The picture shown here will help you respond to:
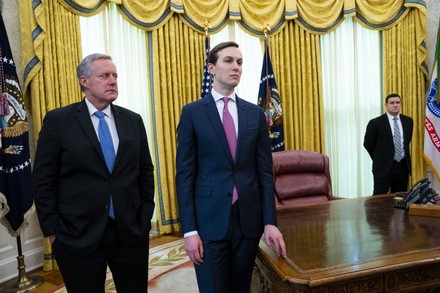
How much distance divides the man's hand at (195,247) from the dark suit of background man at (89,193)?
1.12 ft

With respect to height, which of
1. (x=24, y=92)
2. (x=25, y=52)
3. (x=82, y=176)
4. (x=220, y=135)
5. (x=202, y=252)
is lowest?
(x=202, y=252)

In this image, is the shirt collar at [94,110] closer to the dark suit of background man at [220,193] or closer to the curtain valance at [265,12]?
the dark suit of background man at [220,193]

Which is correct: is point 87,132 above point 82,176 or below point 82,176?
above

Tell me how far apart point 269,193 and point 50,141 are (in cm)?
95

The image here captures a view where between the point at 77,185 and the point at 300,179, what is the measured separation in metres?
2.01

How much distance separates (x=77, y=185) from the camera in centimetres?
146

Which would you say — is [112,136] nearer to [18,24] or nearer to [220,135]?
[220,135]

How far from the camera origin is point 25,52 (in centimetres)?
297

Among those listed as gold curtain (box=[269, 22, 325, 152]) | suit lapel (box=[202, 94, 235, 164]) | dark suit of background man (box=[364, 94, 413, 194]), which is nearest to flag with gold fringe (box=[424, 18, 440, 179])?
dark suit of background man (box=[364, 94, 413, 194])

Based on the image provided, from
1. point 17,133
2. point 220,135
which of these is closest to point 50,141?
point 220,135

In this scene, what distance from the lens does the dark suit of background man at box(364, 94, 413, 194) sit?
3600 mm

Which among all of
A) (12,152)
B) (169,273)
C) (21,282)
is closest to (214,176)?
(169,273)

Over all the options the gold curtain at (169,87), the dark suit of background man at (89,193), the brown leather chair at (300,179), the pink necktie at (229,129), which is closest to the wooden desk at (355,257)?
→ the pink necktie at (229,129)

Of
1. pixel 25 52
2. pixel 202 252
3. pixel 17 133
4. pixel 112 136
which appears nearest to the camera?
pixel 202 252
